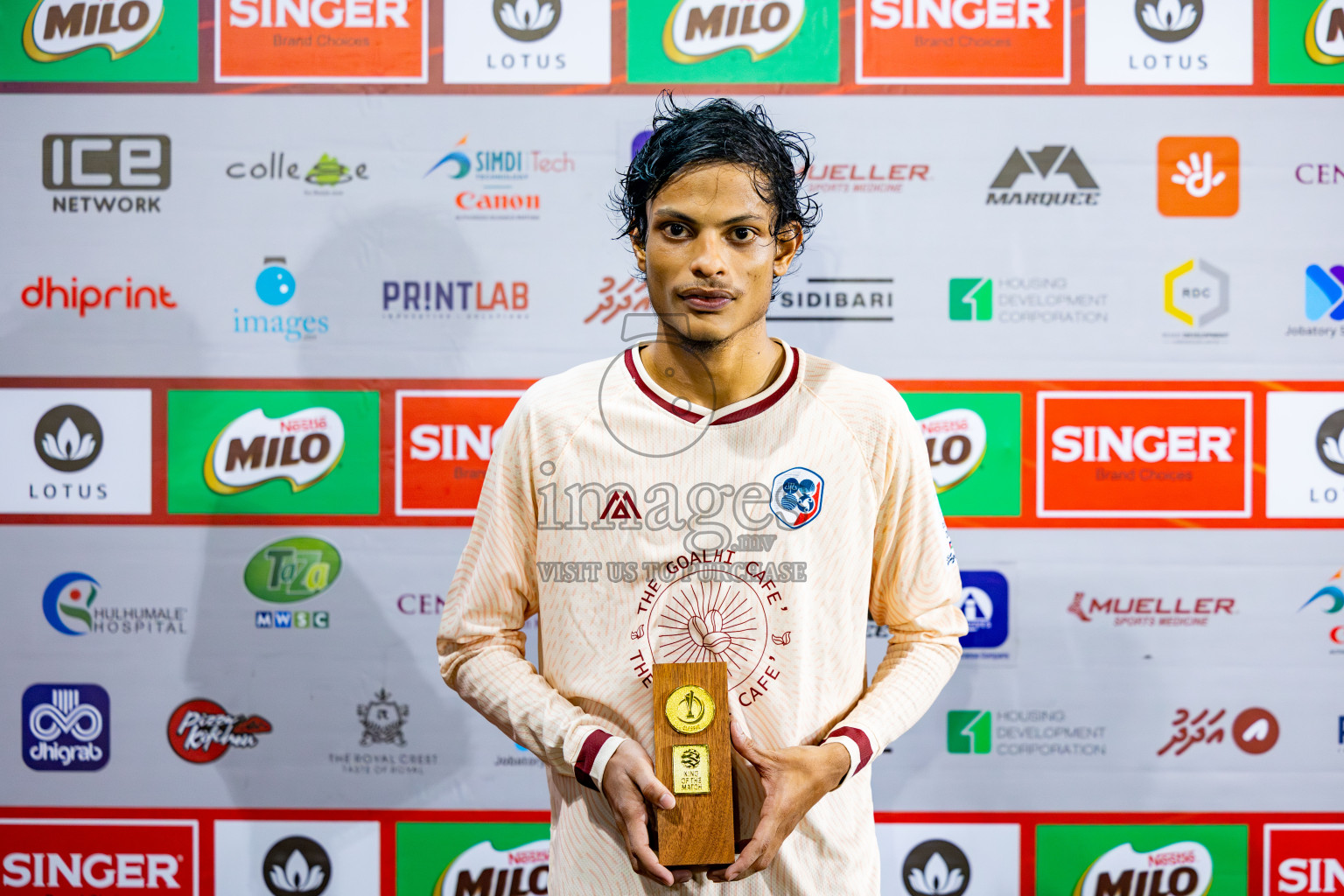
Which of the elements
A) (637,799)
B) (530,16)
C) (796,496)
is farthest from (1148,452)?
(530,16)

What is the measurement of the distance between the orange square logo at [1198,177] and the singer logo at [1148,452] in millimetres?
364

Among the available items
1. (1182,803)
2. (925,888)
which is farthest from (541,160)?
(1182,803)

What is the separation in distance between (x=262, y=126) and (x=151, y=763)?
1.30m

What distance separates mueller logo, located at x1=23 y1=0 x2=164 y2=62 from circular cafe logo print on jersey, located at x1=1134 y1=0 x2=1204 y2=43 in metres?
1.93

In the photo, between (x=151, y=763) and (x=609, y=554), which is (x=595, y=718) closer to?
(x=609, y=554)

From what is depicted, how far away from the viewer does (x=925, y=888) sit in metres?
1.79

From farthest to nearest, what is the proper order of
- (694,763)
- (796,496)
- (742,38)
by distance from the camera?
(742,38) → (796,496) → (694,763)

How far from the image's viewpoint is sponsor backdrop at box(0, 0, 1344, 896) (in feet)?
5.71

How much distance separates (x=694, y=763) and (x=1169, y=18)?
172 cm

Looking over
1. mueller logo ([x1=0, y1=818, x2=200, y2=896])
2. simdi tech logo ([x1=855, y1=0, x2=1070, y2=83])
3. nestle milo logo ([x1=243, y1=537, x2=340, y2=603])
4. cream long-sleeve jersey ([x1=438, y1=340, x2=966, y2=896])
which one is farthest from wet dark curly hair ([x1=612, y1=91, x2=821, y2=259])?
mueller logo ([x1=0, y1=818, x2=200, y2=896])

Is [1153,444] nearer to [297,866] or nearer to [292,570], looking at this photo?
[292,570]

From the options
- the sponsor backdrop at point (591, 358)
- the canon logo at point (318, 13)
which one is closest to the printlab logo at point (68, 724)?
the sponsor backdrop at point (591, 358)

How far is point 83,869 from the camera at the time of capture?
5.96ft

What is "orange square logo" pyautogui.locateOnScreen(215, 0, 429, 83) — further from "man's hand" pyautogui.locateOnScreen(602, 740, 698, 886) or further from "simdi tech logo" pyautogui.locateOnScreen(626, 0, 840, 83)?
"man's hand" pyautogui.locateOnScreen(602, 740, 698, 886)
